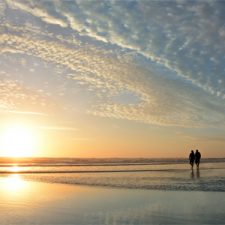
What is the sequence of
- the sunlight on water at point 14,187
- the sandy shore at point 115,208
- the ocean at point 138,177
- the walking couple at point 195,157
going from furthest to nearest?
1. the walking couple at point 195,157
2. the ocean at point 138,177
3. the sunlight on water at point 14,187
4. the sandy shore at point 115,208

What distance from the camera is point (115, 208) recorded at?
1416cm

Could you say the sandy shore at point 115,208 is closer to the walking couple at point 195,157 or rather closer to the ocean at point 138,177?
the ocean at point 138,177

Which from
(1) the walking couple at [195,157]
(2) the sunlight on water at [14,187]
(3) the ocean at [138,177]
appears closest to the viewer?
(2) the sunlight on water at [14,187]

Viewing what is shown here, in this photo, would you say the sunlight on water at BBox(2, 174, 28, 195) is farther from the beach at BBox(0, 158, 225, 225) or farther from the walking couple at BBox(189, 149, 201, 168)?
the walking couple at BBox(189, 149, 201, 168)

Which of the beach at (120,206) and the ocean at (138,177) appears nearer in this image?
the beach at (120,206)

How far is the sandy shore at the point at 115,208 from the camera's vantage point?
38.3 feet

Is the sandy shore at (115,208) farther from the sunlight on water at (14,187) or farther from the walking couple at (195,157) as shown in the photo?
the walking couple at (195,157)

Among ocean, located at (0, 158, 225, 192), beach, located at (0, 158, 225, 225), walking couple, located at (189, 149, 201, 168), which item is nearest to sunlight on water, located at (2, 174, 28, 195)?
beach, located at (0, 158, 225, 225)

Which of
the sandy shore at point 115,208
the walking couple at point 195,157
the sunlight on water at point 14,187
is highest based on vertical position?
the walking couple at point 195,157

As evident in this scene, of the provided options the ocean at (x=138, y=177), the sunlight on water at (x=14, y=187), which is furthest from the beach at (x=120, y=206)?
the sunlight on water at (x=14, y=187)

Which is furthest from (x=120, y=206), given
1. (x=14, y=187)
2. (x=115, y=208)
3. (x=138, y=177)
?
(x=138, y=177)

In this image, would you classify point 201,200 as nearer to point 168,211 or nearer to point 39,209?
point 168,211

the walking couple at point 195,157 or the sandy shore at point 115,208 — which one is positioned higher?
the walking couple at point 195,157

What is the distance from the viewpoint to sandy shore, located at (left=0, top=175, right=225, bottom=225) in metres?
11.7
